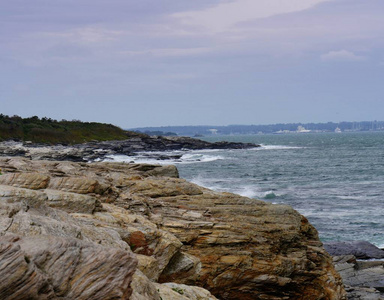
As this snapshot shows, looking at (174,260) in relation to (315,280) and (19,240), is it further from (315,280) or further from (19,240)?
(19,240)

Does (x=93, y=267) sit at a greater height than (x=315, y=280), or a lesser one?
greater

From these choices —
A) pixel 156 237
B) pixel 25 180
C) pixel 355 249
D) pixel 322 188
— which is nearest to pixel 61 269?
pixel 156 237

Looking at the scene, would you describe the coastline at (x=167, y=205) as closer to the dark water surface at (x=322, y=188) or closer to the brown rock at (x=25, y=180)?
the brown rock at (x=25, y=180)

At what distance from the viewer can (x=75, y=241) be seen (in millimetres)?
9336

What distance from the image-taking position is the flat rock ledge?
926cm

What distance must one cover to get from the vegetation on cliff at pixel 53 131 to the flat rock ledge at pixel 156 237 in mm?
84311

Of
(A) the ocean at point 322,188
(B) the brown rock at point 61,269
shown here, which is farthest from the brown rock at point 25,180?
(A) the ocean at point 322,188

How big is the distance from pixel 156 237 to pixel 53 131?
10626 centimetres

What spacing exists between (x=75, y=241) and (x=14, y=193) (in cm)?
434

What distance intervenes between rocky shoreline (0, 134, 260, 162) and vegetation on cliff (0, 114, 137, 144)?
840 cm

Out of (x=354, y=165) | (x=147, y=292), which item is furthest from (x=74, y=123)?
(x=147, y=292)

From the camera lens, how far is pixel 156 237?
650 inches

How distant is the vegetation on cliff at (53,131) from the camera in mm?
108062

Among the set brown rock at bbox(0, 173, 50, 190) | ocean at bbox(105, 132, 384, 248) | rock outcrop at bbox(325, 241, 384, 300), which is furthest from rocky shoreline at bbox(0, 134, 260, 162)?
brown rock at bbox(0, 173, 50, 190)
